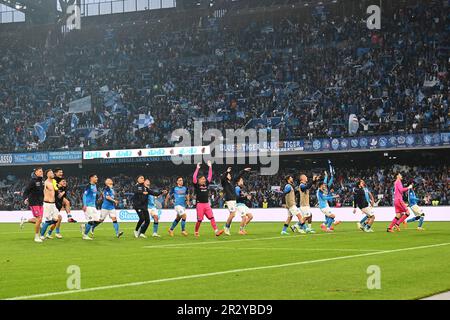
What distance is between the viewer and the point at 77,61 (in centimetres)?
6969

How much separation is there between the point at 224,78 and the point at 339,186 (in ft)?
48.5

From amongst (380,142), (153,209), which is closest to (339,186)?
(380,142)

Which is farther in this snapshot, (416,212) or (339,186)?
(339,186)

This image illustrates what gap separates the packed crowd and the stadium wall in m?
2.10

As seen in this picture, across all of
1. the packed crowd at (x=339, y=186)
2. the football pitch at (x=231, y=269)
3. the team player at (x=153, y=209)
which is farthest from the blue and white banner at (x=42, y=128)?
the football pitch at (x=231, y=269)

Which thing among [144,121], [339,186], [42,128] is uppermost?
[144,121]

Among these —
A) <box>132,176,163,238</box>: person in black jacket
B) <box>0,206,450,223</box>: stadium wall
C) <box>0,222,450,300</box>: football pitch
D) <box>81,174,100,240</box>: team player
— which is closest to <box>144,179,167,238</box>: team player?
<box>132,176,163,238</box>: person in black jacket

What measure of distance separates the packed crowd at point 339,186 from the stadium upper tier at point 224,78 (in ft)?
11.1

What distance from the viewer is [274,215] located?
143ft

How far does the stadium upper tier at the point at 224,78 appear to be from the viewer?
5284cm

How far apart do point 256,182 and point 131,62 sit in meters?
19.3

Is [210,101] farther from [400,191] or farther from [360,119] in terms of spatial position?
[400,191]

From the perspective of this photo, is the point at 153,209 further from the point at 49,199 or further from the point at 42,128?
the point at 42,128

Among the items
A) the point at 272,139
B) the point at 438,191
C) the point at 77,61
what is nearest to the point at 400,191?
the point at 438,191
